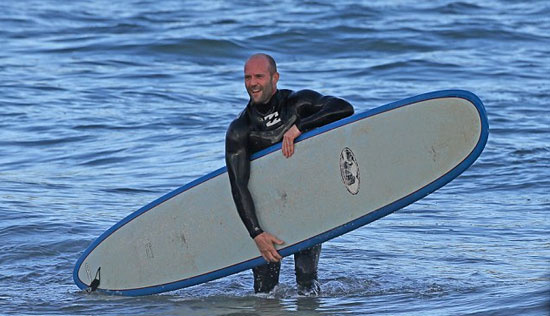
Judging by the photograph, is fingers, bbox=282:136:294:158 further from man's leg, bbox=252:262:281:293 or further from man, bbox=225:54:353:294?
man's leg, bbox=252:262:281:293

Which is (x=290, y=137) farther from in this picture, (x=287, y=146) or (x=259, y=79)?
(x=259, y=79)

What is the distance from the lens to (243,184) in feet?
21.8

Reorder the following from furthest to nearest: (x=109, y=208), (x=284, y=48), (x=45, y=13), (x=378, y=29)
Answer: (x=45, y=13) < (x=378, y=29) < (x=284, y=48) < (x=109, y=208)

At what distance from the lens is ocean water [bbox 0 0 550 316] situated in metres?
7.43

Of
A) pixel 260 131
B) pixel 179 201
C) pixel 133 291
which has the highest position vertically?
pixel 260 131

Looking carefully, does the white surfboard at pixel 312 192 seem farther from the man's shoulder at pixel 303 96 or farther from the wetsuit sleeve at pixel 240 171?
the man's shoulder at pixel 303 96

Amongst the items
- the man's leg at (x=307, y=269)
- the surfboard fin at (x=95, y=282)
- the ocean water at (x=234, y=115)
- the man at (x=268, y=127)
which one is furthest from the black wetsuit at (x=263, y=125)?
the surfboard fin at (x=95, y=282)

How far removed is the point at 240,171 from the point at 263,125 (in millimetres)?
300

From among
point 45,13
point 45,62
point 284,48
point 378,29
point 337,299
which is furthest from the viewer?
point 45,13

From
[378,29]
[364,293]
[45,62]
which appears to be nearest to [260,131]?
[364,293]

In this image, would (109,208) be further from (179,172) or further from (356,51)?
(356,51)

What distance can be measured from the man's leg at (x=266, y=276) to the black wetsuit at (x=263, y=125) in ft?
1.66

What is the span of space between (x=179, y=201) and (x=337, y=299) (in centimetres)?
118

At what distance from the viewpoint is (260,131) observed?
21.7ft
